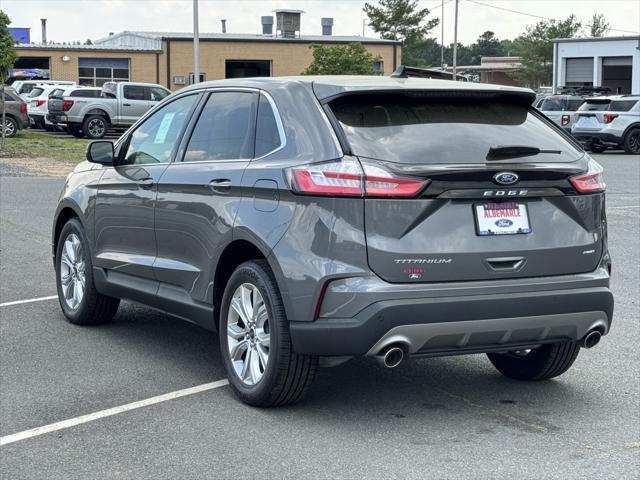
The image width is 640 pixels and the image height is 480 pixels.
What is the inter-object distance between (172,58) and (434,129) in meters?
55.0

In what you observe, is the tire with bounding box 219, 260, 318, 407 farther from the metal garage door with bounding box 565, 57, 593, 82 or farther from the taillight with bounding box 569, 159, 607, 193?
the metal garage door with bounding box 565, 57, 593, 82

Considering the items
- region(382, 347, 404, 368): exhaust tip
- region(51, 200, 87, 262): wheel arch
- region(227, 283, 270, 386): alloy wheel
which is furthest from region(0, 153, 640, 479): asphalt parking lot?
region(51, 200, 87, 262): wheel arch

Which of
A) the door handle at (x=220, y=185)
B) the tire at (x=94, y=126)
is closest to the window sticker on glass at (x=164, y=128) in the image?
the door handle at (x=220, y=185)

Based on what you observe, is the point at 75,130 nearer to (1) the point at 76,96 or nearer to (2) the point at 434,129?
(1) the point at 76,96

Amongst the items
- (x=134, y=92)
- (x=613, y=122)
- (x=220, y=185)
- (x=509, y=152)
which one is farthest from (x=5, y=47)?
(x=509, y=152)

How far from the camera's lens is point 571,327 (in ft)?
18.8

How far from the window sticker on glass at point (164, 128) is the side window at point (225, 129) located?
41 centimetres

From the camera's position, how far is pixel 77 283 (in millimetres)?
8164

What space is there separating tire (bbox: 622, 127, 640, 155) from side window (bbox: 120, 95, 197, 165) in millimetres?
27710

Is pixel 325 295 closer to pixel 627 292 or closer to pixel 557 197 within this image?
pixel 557 197

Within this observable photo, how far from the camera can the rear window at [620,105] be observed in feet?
107

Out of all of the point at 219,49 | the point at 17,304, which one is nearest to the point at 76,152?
the point at 17,304

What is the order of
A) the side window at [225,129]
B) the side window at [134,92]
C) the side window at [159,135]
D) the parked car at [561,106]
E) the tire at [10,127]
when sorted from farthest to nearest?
the side window at [134,92], the parked car at [561,106], the tire at [10,127], the side window at [159,135], the side window at [225,129]

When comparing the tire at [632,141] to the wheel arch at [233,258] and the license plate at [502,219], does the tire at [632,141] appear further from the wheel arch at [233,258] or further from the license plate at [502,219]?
the license plate at [502,219]
